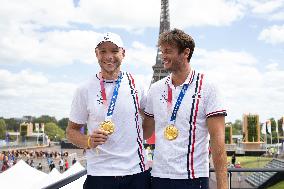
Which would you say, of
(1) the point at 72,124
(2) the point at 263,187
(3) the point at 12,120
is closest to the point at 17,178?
(1) the point at 72,124

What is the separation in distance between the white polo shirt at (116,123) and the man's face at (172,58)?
0.34 meters

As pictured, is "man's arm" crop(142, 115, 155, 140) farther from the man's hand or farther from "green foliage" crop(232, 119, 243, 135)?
"green foliage" crop(232, 119, 243, 135)

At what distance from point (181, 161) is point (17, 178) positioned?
36.0ft

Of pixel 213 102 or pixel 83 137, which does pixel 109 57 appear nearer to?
pixel 83 137

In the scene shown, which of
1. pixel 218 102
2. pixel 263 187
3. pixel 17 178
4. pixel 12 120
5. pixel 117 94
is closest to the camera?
pixel 218 102

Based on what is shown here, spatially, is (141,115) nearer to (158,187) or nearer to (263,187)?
(158,187)

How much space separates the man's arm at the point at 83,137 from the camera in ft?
9.35

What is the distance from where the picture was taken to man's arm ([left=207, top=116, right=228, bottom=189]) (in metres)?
2.80

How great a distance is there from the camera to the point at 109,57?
3047 mm

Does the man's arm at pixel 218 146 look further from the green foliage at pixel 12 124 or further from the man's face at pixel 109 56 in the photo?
the green foliage at pixel 12 124

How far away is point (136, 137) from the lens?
120 inches

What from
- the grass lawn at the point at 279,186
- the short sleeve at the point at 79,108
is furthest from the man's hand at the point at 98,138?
the grass lawn at the point at 279,186

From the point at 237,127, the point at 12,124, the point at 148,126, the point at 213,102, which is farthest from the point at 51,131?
the point at 213,102

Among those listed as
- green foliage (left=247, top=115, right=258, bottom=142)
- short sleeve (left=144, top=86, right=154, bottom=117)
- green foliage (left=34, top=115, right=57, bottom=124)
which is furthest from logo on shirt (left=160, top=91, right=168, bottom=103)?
green foliage (left=34, top=115, right=57, bottom=124)
